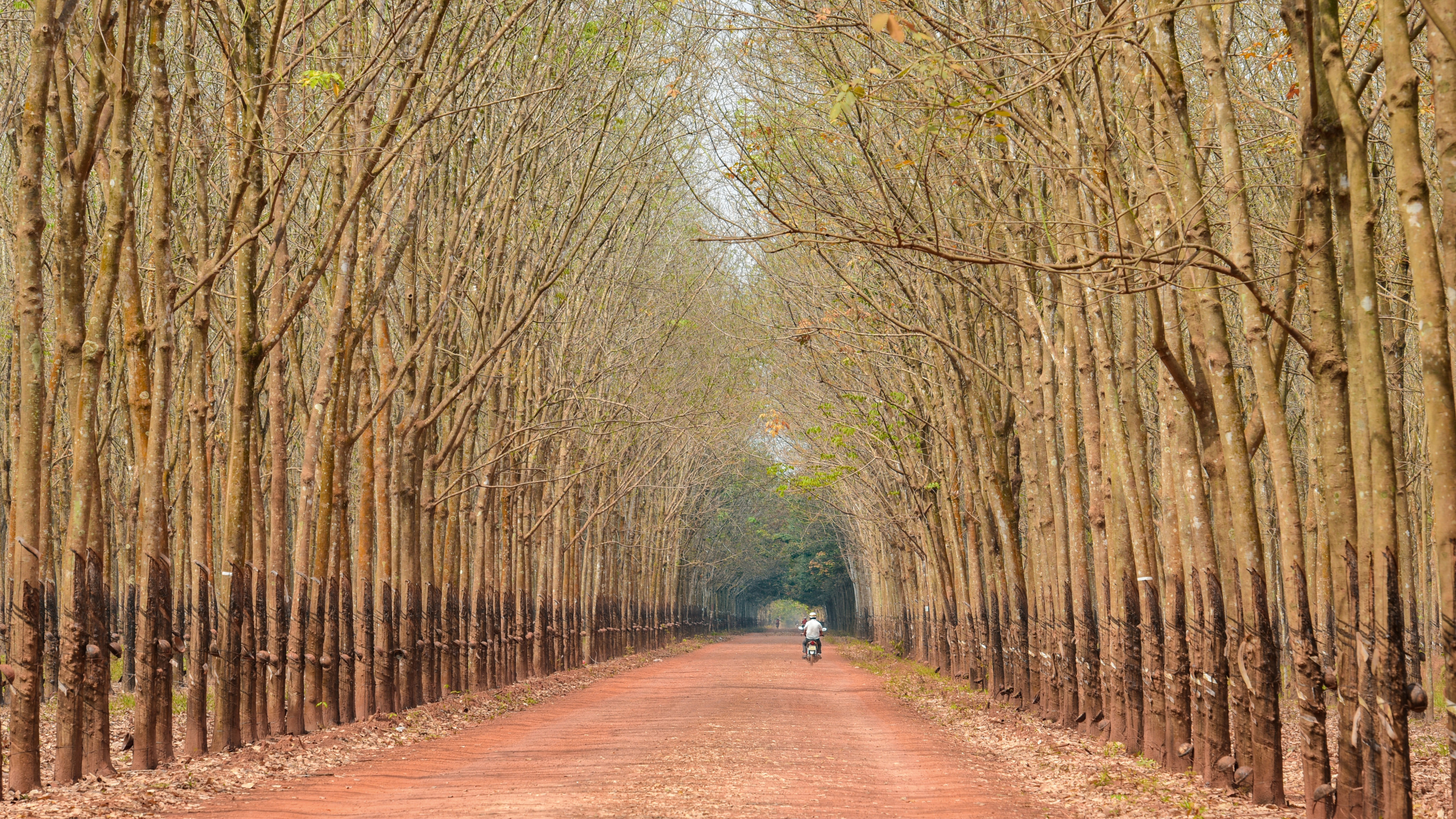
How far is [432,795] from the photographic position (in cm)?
985

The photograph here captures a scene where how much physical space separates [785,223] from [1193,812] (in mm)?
4948

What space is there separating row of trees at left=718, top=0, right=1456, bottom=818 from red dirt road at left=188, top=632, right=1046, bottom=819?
1995 millimetres

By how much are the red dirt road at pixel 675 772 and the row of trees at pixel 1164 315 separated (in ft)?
6.55

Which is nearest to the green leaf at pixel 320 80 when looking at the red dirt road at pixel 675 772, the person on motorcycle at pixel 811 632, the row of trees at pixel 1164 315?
the row of trees at pixel 1164 315

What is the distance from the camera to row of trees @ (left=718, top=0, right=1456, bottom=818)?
282 inches

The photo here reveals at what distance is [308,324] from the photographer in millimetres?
25359

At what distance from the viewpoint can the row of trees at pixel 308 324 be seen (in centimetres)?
1012

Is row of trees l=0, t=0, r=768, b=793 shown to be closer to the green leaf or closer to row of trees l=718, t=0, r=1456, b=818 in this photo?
the green leaf

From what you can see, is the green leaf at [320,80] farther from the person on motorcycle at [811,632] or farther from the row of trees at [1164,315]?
A: the person on motorcycle at [811,632]

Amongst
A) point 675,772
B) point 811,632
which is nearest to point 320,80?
point 675,772

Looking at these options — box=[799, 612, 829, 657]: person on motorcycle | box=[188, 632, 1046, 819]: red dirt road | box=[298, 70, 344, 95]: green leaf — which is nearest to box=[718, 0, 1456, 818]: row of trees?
box=[188, 632, 1046, 819]: red dirt road

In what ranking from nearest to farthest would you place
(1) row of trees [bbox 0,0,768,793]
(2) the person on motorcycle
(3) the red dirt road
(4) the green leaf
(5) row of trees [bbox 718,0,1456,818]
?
(5) row of trees [bbox 718,0,1456,818] → (3) the red dirt road → (1) row of trees [bbox 0,0,768,793] → (4) the green leaf → (2) the person on motorcycle

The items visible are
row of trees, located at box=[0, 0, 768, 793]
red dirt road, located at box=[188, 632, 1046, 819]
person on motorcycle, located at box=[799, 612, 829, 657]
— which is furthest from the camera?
person on motorcycle, located at box=[799, 612, 829, 657]

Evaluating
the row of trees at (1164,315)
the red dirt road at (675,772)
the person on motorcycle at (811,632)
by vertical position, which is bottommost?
the person on motorcycle at (811,632)
